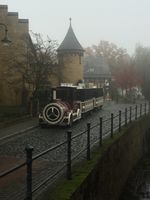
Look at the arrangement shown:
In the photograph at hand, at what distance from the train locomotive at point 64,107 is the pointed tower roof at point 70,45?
25.2m

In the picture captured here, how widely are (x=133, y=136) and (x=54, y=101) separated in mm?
6426

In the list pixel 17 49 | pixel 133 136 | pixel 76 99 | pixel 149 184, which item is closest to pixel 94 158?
pixel 149 184

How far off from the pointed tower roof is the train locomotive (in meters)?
25.2

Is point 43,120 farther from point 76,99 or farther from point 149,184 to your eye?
point 149,184

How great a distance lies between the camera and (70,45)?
57438mm

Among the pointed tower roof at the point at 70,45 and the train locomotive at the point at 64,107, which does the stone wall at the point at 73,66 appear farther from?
the train locomotive at the point at 64,107

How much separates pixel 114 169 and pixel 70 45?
1730 inches

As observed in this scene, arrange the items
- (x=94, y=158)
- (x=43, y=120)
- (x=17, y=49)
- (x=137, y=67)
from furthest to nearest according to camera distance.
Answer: (x=137, y=67), (x=17, y=49), (x=43, y=120), (x=94, y=158)

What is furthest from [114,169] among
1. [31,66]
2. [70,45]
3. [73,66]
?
[70,45]

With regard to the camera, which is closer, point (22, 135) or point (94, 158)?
point (94, 158)

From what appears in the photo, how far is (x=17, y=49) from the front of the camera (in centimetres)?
3912

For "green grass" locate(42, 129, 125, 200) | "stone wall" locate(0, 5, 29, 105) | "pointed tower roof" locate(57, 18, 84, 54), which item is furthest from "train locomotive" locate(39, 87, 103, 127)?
"pointed tower roof" locate(57, 18, 84, 54)

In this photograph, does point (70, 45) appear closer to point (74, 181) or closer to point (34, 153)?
point (34, 153)

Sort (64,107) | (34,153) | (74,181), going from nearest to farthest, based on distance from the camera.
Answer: (74,181)
(34,153)
(64,107)
